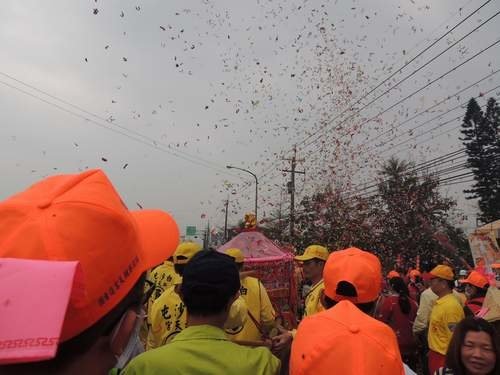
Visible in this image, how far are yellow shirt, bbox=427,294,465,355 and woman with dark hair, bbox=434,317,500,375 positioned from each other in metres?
2.15

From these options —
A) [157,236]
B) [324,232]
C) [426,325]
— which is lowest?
[426,325]

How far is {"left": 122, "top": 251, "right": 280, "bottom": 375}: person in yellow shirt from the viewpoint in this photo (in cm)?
179

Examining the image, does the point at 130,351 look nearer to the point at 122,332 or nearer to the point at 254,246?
the point at 122,332

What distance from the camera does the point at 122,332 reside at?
1.14m

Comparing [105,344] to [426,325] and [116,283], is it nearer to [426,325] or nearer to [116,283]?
[116,283]

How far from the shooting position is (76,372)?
101 centimetres

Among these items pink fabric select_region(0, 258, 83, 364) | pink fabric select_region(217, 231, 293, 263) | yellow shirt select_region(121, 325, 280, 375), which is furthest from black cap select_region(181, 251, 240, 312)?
pink fabric select_region(217, 231, 293, 263)

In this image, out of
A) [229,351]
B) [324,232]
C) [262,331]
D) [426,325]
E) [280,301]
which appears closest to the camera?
[229,351]

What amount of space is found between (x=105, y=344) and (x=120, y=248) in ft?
0.77

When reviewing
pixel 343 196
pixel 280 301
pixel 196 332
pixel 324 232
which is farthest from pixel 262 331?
pixel 343 196

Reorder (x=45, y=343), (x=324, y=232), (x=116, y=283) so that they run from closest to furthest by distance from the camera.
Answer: (x=45, y=343) < (x=116, y=283) < (x=324, y=232)

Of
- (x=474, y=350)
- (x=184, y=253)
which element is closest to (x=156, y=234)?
(x=474, y=350)

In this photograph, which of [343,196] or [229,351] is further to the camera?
[343,196]

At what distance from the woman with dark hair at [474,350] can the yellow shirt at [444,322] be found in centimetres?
215
